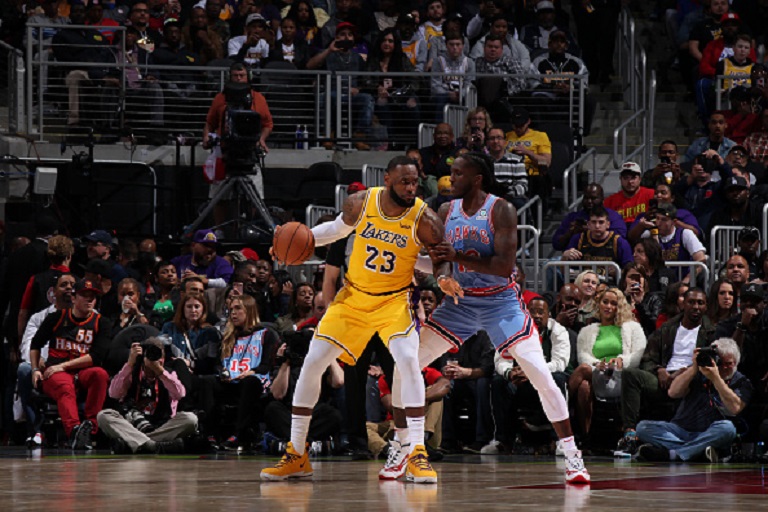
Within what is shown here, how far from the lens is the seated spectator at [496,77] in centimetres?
2015

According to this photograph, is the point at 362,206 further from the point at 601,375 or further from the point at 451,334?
the point at 601,375

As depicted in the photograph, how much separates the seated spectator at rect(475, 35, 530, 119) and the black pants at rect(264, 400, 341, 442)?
6938mm

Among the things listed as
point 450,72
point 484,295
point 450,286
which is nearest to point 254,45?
point 450,72

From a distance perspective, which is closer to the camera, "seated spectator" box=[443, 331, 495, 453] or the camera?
the camera

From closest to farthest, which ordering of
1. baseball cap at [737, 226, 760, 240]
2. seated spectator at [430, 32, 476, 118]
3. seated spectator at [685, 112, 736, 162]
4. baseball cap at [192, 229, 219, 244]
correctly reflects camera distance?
baseball cap at [737, 226, 760, 240] → baseball cap at [192, 229, 219, 244] → seated spectator at [685, 112, 736, 162] → seated spectator at [430, 32, 476, 118]

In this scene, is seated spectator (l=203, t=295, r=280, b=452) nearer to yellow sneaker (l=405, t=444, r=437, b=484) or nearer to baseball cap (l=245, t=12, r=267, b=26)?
yellow sneaker (l=405, t=444, r=437, b=484)

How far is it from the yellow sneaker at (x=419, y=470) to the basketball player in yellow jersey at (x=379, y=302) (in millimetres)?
46

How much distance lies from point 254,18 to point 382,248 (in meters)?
11.8

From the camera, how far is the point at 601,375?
14.1 meters

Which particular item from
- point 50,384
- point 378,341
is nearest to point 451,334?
point 378,341

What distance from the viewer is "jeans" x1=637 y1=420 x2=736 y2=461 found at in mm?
13094

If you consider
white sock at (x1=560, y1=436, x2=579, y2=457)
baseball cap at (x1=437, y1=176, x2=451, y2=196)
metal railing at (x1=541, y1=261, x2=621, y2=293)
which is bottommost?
white sock at (x1=560, y1=436, x2=579, y2=457)

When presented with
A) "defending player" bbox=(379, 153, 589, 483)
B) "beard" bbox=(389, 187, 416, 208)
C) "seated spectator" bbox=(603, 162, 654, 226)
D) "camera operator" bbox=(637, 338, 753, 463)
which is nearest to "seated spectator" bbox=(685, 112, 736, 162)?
"seated spectator" bbox=(603, 162, 654, 226)

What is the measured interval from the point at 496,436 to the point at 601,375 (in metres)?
1.14
